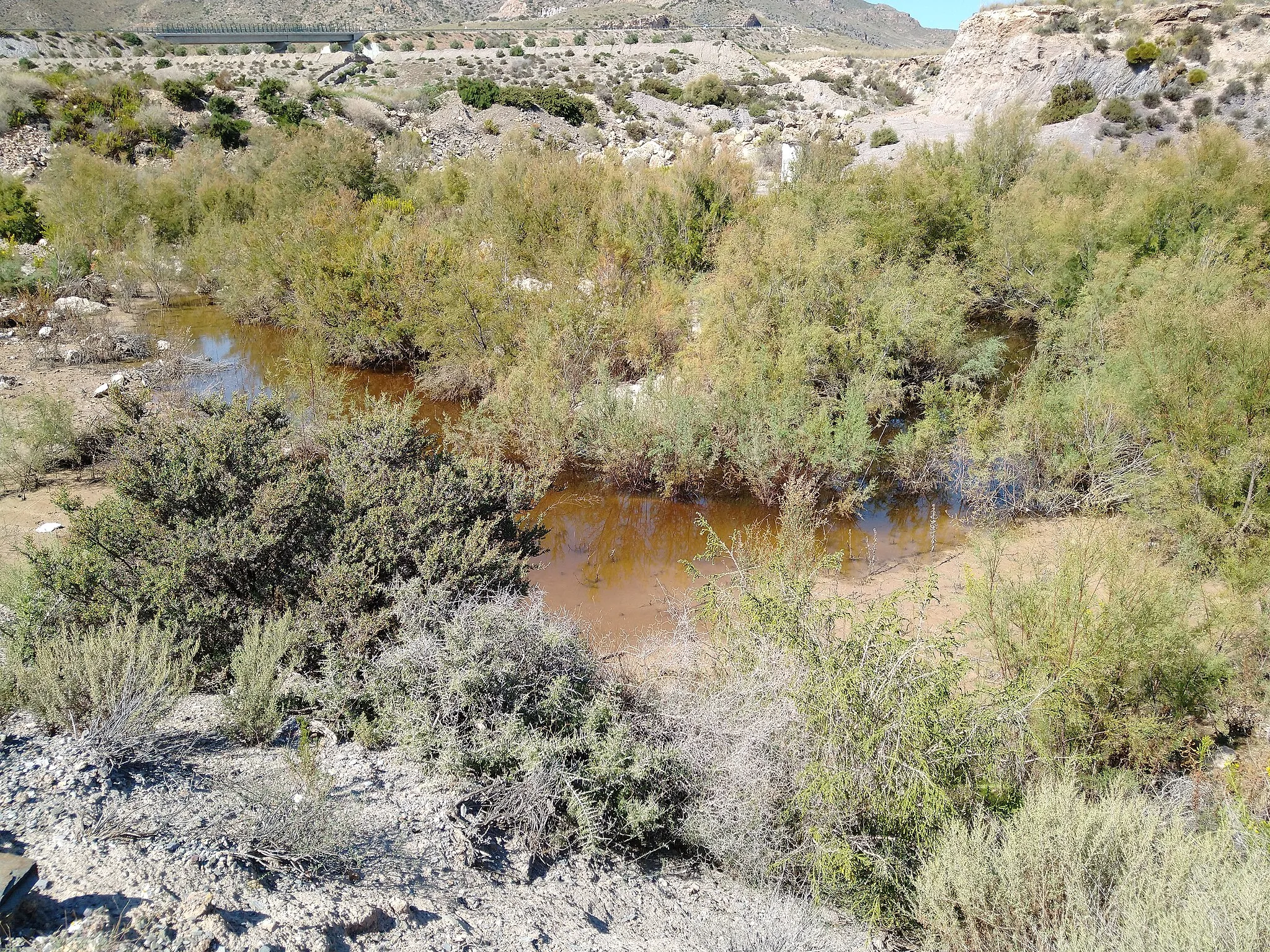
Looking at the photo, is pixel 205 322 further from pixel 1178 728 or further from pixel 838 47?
pixel 838 47

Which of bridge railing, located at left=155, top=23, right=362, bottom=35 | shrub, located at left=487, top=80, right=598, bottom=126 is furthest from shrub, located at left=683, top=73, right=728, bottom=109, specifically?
bridge railing, located at left=155, top=23, right=362, bottom=35

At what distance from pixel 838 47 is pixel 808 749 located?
332 feet

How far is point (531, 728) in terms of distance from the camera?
5.14 meters

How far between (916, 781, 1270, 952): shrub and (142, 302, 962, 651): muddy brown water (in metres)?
5.41

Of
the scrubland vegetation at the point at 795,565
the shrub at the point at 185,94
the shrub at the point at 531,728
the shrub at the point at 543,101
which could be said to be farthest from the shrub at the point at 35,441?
the shrub at the point at 543,101

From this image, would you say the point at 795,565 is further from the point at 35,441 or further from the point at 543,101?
the point at 543,101

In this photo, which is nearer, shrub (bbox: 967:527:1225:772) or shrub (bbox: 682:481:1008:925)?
shrub (bbox: 682:481:1008:925)

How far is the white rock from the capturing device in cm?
1820

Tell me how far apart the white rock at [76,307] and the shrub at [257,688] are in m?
17.5

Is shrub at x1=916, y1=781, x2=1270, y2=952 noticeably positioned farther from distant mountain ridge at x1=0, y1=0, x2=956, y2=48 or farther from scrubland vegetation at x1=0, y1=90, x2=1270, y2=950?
distant mountain ridge at x1=0, y1=0, x2=956, y2=48

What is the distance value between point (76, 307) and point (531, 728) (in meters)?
20.2

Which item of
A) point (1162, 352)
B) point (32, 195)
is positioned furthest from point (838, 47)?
point (1162, 352)

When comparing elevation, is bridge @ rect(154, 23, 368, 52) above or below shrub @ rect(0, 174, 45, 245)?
above

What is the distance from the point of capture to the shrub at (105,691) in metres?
4.55
